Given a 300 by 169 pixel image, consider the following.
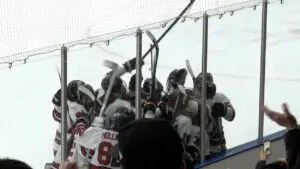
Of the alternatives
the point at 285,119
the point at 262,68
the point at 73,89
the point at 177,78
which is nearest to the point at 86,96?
the point at 73,89

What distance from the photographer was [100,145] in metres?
2.73

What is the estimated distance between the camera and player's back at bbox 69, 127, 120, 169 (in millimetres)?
2715

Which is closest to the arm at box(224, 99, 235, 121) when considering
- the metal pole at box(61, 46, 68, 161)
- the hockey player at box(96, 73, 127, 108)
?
the hockey player at box(96, 73, 127, 108)

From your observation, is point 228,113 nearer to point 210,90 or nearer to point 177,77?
point 210,90

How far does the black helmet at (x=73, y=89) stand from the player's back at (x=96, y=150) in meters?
0.16

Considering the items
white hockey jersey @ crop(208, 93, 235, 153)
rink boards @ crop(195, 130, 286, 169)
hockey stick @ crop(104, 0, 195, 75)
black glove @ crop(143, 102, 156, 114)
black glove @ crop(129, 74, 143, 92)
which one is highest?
hockey stick @ crop(104, 0, 195, 75)

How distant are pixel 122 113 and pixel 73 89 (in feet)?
0.76

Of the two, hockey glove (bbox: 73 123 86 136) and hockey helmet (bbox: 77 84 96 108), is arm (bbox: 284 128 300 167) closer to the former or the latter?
hockey glove (bbox: 73 123 86 136)

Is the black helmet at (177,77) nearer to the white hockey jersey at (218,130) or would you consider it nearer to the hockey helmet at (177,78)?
the hockey helmet at (177,78)

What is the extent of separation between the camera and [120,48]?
2.93 meters

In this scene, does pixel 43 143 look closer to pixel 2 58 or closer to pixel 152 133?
pixel 2 58

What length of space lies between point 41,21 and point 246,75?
8.91 ft

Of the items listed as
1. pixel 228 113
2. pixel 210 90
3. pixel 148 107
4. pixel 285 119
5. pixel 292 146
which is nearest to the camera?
pixel 292 146

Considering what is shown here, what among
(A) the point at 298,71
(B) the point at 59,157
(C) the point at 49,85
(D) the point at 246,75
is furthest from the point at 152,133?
(A) the point at 298,71
